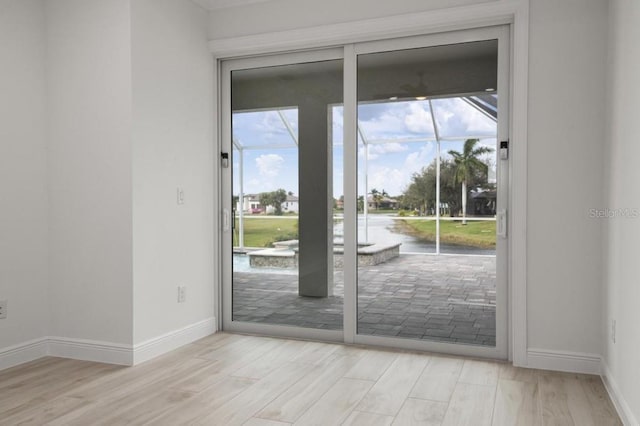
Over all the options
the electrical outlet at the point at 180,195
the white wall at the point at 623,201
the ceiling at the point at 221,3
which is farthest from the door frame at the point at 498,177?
the electrical outlet at the point at 180,195

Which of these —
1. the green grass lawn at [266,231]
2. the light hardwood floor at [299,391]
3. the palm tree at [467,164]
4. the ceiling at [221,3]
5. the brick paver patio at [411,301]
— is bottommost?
the light hardwood floor at [299,391]

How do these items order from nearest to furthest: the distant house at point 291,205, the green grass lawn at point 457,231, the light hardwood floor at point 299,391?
the light hardwood floor at point 299,391 → the green grass lawn at point 457,231 → the distant house at point 291,205

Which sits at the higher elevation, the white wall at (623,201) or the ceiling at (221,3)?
the ceiling at (221,3)

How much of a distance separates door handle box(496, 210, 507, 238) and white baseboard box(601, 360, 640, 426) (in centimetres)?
96

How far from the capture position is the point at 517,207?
342 centimetres

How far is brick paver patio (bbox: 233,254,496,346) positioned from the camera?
3684 millimetres

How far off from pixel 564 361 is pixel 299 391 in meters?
1.66

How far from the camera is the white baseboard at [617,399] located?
2.46 m

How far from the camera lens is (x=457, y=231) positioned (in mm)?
3715

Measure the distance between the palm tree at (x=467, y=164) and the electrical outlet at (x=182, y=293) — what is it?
206cm

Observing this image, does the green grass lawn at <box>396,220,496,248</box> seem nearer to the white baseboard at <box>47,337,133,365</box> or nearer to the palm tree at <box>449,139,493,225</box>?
the palm tree at <box>449,139,493,225</box>

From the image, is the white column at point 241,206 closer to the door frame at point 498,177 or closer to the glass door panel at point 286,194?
the glass door panel at point 286,194

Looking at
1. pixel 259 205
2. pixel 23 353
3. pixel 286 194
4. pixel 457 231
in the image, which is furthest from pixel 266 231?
pixel 23 353

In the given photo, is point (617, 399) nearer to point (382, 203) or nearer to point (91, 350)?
point (382, 203)
